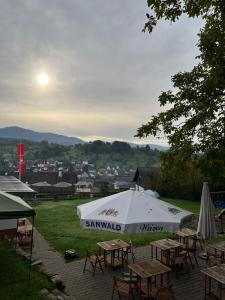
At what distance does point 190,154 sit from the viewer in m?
8.56

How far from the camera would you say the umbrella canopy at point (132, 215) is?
848 centimetres

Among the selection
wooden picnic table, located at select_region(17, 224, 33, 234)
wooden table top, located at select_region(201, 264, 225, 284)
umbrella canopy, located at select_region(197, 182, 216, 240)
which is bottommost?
wooden picnic table, located at select_region(17, 224, 33, 234)

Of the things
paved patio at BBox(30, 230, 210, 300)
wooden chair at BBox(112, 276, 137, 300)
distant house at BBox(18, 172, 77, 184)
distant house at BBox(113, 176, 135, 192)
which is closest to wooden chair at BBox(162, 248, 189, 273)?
paved patio at BBox(30, 230, 210, 300)

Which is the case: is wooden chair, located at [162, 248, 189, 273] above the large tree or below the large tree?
below

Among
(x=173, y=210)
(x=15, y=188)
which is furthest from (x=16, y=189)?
(x=173, y=210)

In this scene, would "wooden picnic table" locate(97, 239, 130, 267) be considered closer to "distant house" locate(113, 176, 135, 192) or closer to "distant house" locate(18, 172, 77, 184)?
"distant house" locate(113, 176, 135, 192)

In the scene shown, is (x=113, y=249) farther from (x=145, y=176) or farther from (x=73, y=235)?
(x=145, y=176)

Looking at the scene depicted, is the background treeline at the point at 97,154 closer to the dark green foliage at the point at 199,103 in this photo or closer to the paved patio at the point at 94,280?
the paved patio at the point at 94,280

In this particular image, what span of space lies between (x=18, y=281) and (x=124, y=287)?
3.20 metres

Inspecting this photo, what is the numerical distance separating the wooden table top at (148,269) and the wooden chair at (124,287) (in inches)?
14.5

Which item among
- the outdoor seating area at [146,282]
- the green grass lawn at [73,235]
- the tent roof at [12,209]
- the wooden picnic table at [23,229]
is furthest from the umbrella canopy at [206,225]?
the wooden picnic table at [23,229]

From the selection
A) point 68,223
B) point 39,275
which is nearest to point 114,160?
point 68,223

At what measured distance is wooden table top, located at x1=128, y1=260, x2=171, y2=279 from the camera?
8.66 metres

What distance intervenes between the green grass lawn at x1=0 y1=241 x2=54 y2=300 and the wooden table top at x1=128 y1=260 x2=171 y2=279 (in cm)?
241
